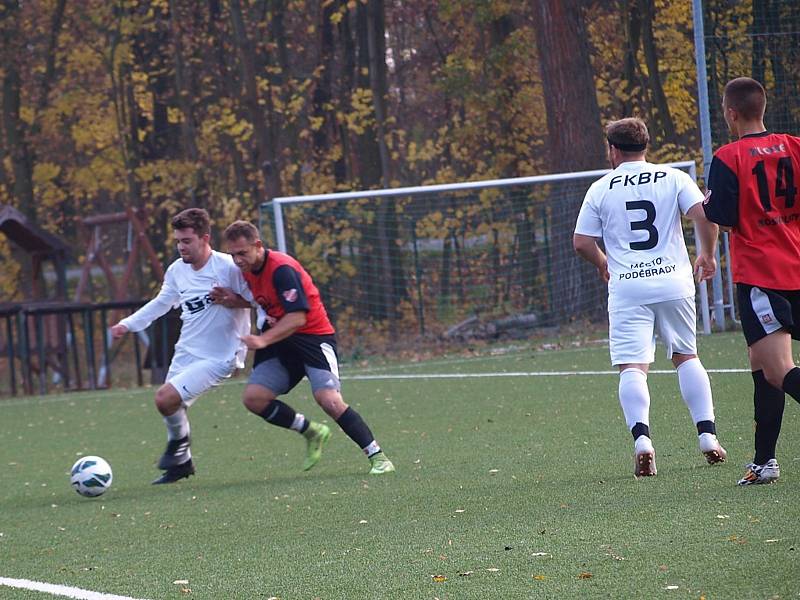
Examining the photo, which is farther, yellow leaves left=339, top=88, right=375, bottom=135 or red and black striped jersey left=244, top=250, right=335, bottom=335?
yellow leaves left=339, top=88, right=375, bottom=135

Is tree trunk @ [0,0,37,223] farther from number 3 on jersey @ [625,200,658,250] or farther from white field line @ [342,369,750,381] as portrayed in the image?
number 3 on jersey @ [625,200,658,250]

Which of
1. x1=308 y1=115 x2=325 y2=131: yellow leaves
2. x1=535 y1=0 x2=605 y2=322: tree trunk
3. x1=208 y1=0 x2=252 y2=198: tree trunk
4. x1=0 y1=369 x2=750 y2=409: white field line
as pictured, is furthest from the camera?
x1=208 y1=0 x2=252 y2=198: tree trunk

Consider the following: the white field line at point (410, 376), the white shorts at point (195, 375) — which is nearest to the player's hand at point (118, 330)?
the white shorts at point (195, 375)

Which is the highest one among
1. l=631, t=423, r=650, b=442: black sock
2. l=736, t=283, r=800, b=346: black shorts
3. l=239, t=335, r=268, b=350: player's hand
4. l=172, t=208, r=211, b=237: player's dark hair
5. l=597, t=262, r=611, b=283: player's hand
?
l=172, t=208, r=211, b=237: player's dark hair

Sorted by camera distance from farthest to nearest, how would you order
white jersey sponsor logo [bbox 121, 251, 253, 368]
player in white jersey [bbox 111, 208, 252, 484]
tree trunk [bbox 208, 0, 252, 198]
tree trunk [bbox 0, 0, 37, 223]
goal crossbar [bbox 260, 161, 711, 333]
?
tree trunk [bbox 208, 0, 252, 198] < tree trunk [bbox 0, 0, 37, 223] < goal crossbar [bbox 260, 161, 711, 333] < white jersey sponsor logo [bbox 121, 251, 253, 368] < player in white jersey [bbox 111, 208, 252, 484]

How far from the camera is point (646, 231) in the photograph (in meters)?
6.84

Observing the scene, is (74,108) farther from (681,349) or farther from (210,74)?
(681,349)

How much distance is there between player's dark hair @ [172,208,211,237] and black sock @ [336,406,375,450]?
160 cm

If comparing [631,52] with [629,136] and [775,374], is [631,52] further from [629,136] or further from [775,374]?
[775,374]

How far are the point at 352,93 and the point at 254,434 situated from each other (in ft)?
52.0

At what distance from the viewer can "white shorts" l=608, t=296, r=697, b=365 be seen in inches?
271

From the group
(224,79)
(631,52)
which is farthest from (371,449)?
(224,79)

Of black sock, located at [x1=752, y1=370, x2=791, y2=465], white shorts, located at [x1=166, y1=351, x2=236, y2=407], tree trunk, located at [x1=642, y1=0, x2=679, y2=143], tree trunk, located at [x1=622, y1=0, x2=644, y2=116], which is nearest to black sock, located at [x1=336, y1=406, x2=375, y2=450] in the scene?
white shorts, located at [x1=166, y1=351, x2=236, y2=407]

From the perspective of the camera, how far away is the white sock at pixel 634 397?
683 centimetres
